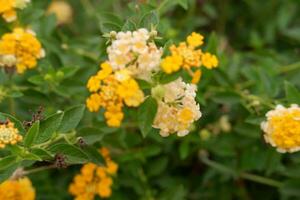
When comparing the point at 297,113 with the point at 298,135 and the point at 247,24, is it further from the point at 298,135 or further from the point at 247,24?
the point at 247,24

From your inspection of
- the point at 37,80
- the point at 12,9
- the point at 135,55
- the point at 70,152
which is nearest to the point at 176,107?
the point at 135,55

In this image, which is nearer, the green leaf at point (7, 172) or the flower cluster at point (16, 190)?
the green leaf at point (7, 172)

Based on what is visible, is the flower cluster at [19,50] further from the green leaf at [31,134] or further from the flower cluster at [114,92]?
the flower cluster at [114,92]

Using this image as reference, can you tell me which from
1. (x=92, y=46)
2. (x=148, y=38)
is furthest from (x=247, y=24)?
(x=148, y=38)

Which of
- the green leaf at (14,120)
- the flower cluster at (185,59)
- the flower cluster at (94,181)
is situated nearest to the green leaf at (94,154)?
the flower cluster at (94,181)

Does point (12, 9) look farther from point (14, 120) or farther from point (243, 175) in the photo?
point (243, 175)

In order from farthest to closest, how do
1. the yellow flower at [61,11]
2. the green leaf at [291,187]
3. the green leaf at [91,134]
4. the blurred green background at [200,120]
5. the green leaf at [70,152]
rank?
the yellow flower at [61,11] → the green leaf at [291,187] → the blurred green background at [200,120] → the green leaf at [91,134] → the green leaf at [70,152]

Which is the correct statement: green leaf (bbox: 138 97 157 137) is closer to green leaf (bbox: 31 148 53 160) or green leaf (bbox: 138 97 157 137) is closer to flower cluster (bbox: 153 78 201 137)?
flower cluster (bbox: 153 78 201 137)
